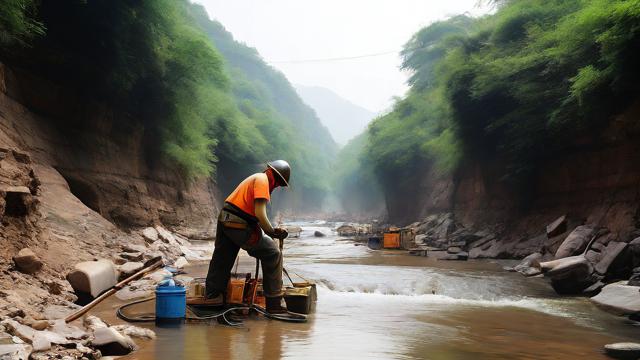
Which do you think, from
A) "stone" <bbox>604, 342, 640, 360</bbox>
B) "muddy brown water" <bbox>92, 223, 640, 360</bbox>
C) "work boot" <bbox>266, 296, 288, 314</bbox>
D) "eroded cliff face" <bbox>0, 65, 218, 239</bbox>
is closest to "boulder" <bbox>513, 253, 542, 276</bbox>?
"muddy brown water" <bbox>92, 223, 640, 360</bbox>

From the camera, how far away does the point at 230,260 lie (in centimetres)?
645

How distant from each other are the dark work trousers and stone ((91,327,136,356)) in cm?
193

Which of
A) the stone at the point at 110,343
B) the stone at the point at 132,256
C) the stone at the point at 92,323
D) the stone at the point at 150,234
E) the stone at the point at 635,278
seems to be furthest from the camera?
the stone at the point at 150,234

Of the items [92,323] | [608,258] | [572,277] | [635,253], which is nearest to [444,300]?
[572,277]

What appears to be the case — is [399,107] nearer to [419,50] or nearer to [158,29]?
[419,50]

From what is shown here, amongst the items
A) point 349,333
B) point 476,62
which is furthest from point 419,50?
point 349,333

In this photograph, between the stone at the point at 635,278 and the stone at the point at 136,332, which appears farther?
the stone at the point at 635,278

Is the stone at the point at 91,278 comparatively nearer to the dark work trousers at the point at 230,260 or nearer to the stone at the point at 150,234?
the dark work trousers at the point at 230,260

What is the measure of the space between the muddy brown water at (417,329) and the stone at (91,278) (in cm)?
35

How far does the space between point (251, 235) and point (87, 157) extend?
12.1m

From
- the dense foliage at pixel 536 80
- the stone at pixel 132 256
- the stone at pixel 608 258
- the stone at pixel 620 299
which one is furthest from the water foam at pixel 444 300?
the dense foliage at pixel 536 80

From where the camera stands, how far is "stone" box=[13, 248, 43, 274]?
267 inches

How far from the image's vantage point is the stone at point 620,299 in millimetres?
7715

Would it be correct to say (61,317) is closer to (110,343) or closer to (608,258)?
(110,343)
